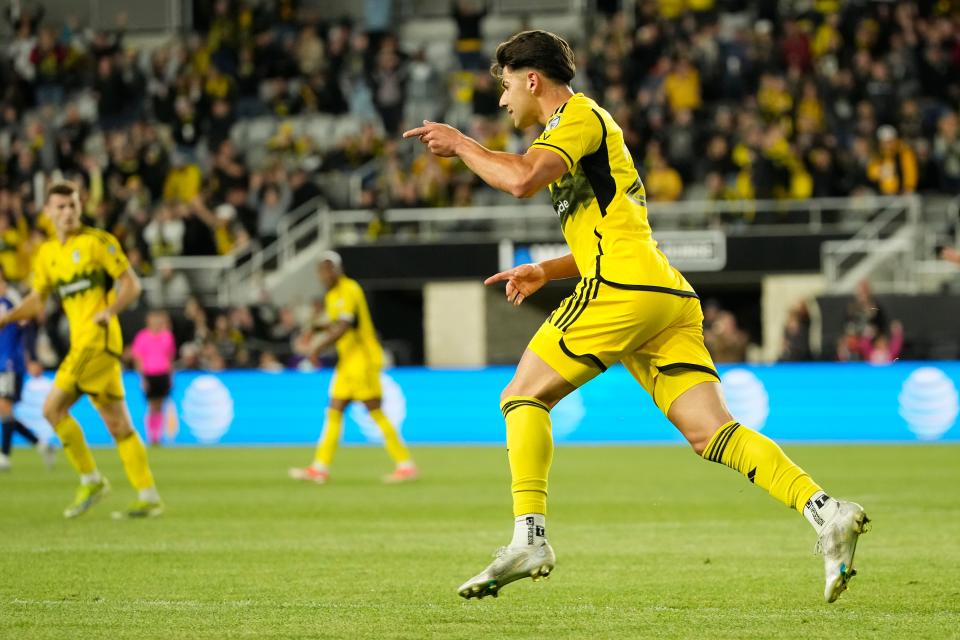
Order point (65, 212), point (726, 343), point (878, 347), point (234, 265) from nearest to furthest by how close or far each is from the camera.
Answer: point (65, 212) < point (878, 347) < point (726, 343) < point (234, 265)

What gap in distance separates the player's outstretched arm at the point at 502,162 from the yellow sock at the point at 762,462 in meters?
1.34

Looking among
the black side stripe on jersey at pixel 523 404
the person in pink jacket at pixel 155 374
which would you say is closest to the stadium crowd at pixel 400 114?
the person in pink jacket at pixel 155 374

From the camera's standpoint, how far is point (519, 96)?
655 centimetres

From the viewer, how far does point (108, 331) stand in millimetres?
10914

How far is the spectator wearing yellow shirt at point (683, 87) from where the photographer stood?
88.4 feet

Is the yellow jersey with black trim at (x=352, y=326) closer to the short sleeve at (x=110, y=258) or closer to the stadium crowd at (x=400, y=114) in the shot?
the short sleeve at (x=110, y=258)

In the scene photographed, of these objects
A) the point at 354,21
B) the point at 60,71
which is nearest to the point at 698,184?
the point at 354,21

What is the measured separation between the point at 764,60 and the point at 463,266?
6.44 m

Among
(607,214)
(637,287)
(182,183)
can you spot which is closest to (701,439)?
(637,287)

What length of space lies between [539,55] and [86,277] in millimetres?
5384

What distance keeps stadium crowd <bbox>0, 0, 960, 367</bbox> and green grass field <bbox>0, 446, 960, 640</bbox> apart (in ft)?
31.3

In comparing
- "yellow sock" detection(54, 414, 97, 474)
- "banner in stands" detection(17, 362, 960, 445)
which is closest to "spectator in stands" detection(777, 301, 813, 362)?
"banner in stands" detection(17, 362, 960, 445)

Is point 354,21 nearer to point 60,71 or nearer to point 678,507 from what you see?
point 60,71

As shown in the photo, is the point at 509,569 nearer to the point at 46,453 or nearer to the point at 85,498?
the point at 85,498
